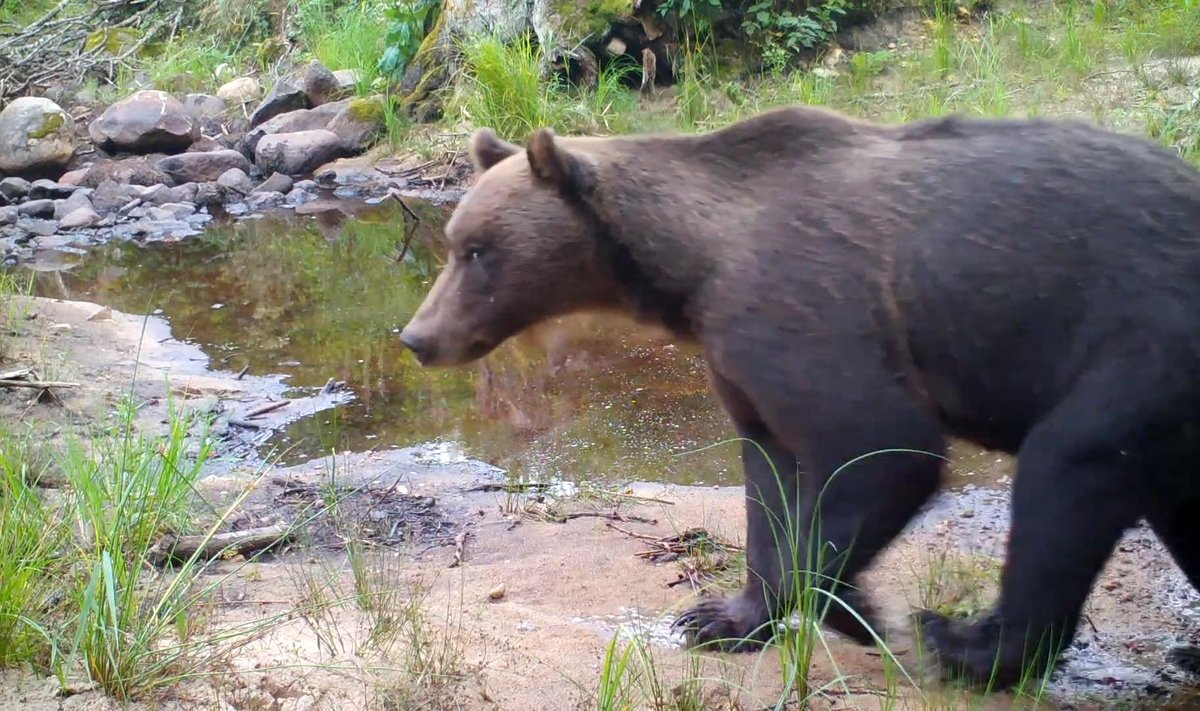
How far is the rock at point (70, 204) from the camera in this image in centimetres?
1346

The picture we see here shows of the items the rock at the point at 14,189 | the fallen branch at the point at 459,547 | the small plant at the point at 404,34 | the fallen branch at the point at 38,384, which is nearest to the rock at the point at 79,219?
the rock at the point at 14,189

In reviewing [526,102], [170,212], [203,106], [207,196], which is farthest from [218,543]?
[203,106]

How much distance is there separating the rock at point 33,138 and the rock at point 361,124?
11.2 ft

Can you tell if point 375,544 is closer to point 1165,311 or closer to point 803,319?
point 803,319

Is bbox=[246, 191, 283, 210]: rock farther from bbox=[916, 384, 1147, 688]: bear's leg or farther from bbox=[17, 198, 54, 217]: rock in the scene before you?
bbox=[916, 384, 1147, 688]: bear's leg

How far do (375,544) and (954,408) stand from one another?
7.84 ft

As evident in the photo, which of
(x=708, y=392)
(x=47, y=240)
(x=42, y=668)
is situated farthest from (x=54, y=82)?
(x=42, y=668)

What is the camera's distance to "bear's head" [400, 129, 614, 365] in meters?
3.74

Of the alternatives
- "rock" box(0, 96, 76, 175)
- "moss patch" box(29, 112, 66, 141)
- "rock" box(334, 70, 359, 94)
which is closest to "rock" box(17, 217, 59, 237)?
"rock" box(0, 96, 76, 175)

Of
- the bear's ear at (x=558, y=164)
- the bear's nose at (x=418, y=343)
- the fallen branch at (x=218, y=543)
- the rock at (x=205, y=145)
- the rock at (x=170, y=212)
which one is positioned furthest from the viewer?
the rock at (x=205, y=145)

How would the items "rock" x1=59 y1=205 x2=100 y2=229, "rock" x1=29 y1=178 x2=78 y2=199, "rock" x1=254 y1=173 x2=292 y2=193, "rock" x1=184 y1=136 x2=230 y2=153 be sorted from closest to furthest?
"rock" x1=59 y1=205 x2=100 y2=229 → "rock" x1=29 y1=178 x2=78 y2=199 → "rock" x1=254 y1=173 x2=292 y2=193 → "rock" x1=184 y1=136 x2=230 y2=153

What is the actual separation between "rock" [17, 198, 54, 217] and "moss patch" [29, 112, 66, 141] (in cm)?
159

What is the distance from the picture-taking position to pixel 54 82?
60.7 feet

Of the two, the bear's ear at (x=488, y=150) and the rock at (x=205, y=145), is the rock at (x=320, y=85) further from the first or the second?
the bear's ear at (x=488, y=150)
